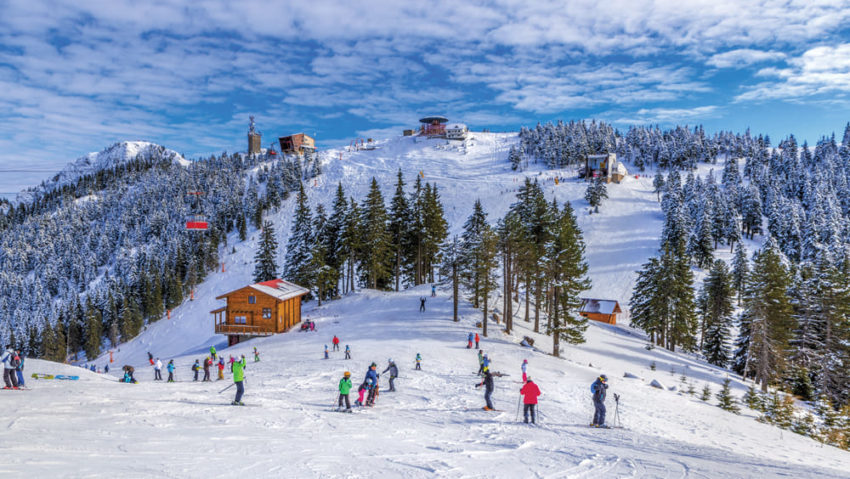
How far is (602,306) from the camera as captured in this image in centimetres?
6166

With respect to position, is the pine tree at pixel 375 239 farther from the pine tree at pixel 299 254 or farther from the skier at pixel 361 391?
the skier at pixel 361 391

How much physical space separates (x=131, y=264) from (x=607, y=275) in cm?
10359

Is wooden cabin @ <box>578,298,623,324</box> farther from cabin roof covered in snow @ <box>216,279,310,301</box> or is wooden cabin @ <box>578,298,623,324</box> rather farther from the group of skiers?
the group of skiers

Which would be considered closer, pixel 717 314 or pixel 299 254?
pixel 717 314

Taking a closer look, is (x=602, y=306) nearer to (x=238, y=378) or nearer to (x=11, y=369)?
(x=238, y=378)

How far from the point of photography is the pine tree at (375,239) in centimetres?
5106

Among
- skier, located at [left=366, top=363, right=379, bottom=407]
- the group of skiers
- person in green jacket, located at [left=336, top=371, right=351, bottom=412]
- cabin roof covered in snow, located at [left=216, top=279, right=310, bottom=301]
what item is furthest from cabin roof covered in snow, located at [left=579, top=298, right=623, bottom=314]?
the group of skiers

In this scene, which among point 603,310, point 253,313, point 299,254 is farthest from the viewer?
point 603,310

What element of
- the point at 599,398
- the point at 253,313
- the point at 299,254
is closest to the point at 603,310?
the point at 299,254

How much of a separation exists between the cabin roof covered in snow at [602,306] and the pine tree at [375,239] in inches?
1130

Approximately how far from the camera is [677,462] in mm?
10438

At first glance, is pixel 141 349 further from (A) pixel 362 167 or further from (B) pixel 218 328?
(A) pixel 362 167

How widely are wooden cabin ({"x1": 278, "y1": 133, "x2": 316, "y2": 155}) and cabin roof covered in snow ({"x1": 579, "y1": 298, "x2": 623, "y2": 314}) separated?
468ft

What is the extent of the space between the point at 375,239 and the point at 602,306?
110 ft
